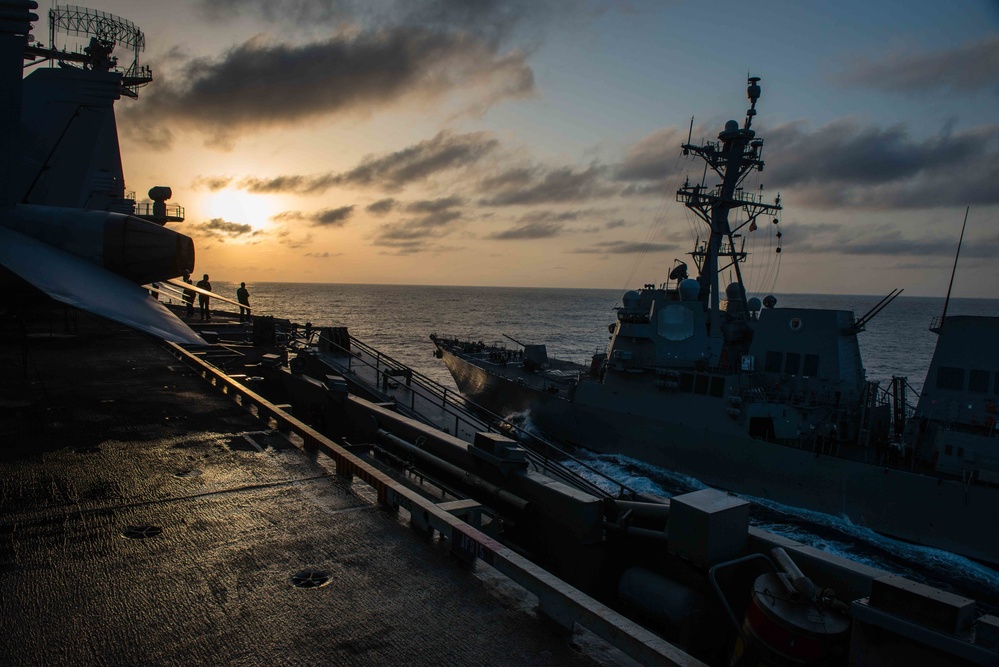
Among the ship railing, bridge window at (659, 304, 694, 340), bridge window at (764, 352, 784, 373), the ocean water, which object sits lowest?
the ocean water

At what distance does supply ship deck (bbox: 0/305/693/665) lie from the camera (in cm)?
430

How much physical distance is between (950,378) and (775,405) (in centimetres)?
520

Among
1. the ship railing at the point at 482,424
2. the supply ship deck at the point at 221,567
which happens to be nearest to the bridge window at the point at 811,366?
the ship railing at the point at 482,424

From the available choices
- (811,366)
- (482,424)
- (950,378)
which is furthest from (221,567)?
(811,366)

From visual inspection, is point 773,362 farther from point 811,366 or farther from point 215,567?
point 215,567

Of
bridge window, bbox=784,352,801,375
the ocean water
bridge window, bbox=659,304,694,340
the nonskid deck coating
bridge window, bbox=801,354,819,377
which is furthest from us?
bridge window, bbox=659,304,694,340

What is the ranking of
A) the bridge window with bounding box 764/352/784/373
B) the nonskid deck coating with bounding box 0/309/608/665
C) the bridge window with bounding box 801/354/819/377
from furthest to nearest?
the bridge window with bounding box 764/352/784/373 < the bridge window with bounding box 801/354/819/377 < the nonskid deck coating with bounding box 0/309/608/665

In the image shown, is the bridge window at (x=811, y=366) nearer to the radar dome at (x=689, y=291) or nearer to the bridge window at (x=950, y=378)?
the bridge window at (x=950, y=378)

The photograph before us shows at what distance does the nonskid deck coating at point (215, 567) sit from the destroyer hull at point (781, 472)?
16666 mm

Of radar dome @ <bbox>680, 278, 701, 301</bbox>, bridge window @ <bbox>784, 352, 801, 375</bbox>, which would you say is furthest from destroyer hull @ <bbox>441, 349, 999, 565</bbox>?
radar dome @ <bbox>680, 278, 701, 301</bbox>

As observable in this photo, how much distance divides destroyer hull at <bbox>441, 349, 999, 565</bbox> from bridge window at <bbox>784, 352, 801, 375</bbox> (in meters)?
3.68

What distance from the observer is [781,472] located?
1980 cm

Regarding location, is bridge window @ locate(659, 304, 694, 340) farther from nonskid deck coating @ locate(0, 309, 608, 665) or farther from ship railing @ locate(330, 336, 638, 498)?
nonskid deck coating @ locate(0, 309, 608, 665)

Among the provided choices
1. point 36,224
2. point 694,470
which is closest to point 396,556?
point 36,224
